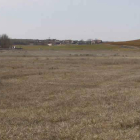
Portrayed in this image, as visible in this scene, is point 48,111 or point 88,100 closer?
point 48,111

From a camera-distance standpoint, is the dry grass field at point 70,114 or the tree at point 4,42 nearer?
the dry grass field at point 70,114

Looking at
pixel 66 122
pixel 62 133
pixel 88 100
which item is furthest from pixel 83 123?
pixel 88 100

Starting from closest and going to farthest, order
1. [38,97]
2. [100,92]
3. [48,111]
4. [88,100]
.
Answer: [48,111]
[88,100]
[38,97]
[100,92]

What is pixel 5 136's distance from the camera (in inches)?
256

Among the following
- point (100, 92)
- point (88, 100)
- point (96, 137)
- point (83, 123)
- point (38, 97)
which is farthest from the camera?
point (100, 92)

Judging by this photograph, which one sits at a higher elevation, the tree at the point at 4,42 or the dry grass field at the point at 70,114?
the tree at the point at 4,42

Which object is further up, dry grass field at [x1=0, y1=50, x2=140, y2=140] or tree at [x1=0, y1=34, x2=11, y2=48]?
tree at [x1=0, y1=34, x2=11, y2=48]

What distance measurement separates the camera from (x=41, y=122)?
7824mm

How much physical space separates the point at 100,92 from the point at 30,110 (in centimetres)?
439

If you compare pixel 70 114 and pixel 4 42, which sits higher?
pixel 4 42

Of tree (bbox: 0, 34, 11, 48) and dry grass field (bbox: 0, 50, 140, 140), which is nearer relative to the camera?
dry grass field (bbox: 0, 50, 140, 140)

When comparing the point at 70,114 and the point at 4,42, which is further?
the point at 4,42

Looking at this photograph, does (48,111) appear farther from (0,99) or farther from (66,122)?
(0,99)

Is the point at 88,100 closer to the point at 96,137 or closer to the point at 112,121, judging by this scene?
the point at 112,121
